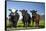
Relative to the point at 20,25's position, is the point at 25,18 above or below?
above

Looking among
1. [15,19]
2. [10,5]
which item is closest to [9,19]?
[15,19]

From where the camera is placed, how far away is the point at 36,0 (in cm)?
201

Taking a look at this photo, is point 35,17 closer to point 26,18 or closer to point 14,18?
→ point 26,18

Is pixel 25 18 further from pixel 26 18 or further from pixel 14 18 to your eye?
pixel 14 18

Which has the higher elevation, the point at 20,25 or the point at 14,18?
the point at 14,18

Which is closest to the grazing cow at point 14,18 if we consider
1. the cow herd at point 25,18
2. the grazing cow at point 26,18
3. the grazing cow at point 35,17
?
the cow herd at point 25,18

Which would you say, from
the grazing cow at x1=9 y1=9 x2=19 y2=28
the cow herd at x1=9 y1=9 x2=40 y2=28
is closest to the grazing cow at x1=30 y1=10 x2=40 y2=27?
the cow herd at x1=9 y1=9 x2=40 y2=28

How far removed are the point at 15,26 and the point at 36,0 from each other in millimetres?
651

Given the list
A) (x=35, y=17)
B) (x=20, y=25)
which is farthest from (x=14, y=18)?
(x=35, y=17)

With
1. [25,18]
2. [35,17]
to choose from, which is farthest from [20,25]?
[35,17]

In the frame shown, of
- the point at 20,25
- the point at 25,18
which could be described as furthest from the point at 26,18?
the point at 20,25

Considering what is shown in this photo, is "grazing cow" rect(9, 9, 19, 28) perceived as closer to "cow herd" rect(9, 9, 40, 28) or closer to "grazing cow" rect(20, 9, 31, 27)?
"cow herd" rect(9, 9, 40, 28)

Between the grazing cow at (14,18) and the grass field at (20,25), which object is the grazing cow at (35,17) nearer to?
the grass field at (20,25)

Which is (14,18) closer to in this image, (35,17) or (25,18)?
(25,18)
